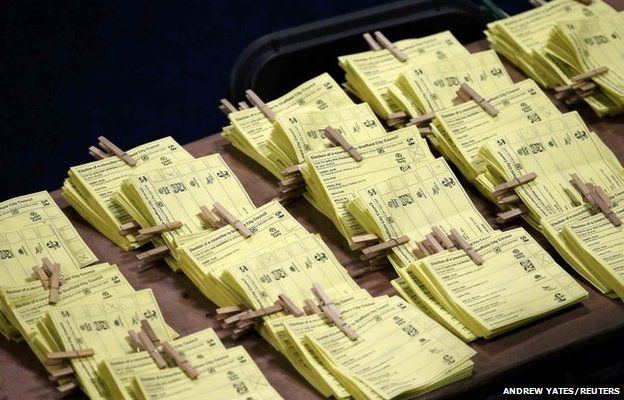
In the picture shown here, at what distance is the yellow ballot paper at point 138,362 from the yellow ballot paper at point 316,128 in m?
0.86

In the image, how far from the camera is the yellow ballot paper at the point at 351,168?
3914mm

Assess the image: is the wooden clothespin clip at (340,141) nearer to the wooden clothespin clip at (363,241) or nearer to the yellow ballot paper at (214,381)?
the wooden clothespin clip at (363,241)

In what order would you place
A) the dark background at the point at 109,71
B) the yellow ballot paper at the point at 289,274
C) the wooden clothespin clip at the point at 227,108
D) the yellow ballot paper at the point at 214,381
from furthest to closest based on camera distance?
the dark background at the point at 109,71
the wooden clothespin clip at the point at 227,108
the yellow ballot paper at the point at 289,274
the yellow ballot paper at the point at 214,381

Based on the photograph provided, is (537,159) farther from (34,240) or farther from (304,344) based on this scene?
(34,240)

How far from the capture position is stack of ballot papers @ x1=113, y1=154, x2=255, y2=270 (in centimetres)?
387

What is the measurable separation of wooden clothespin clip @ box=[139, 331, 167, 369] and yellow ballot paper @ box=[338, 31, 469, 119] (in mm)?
1394

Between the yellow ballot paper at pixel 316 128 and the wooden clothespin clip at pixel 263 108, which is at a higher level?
the wooden clothespin clip at pixel 263 108

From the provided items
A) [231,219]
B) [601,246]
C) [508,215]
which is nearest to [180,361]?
[231,219]

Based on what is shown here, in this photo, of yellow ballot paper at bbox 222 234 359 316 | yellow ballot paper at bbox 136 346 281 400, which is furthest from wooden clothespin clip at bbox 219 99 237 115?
yellow ballot paper at bbox 136 346 281 400

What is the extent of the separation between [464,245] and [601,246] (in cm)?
43

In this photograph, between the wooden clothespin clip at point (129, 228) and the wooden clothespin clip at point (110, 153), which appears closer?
the wooden clothespin clip at point (129, 228)

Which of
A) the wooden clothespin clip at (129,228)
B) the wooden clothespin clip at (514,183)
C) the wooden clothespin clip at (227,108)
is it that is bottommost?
the wooden clothespin clip at (514,183)

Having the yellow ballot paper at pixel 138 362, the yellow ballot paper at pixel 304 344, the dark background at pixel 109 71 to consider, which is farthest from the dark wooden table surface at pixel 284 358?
the dark background at pixel 109 71

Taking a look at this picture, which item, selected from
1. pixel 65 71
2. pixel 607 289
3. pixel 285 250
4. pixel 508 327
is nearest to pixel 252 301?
pixel 285 250
